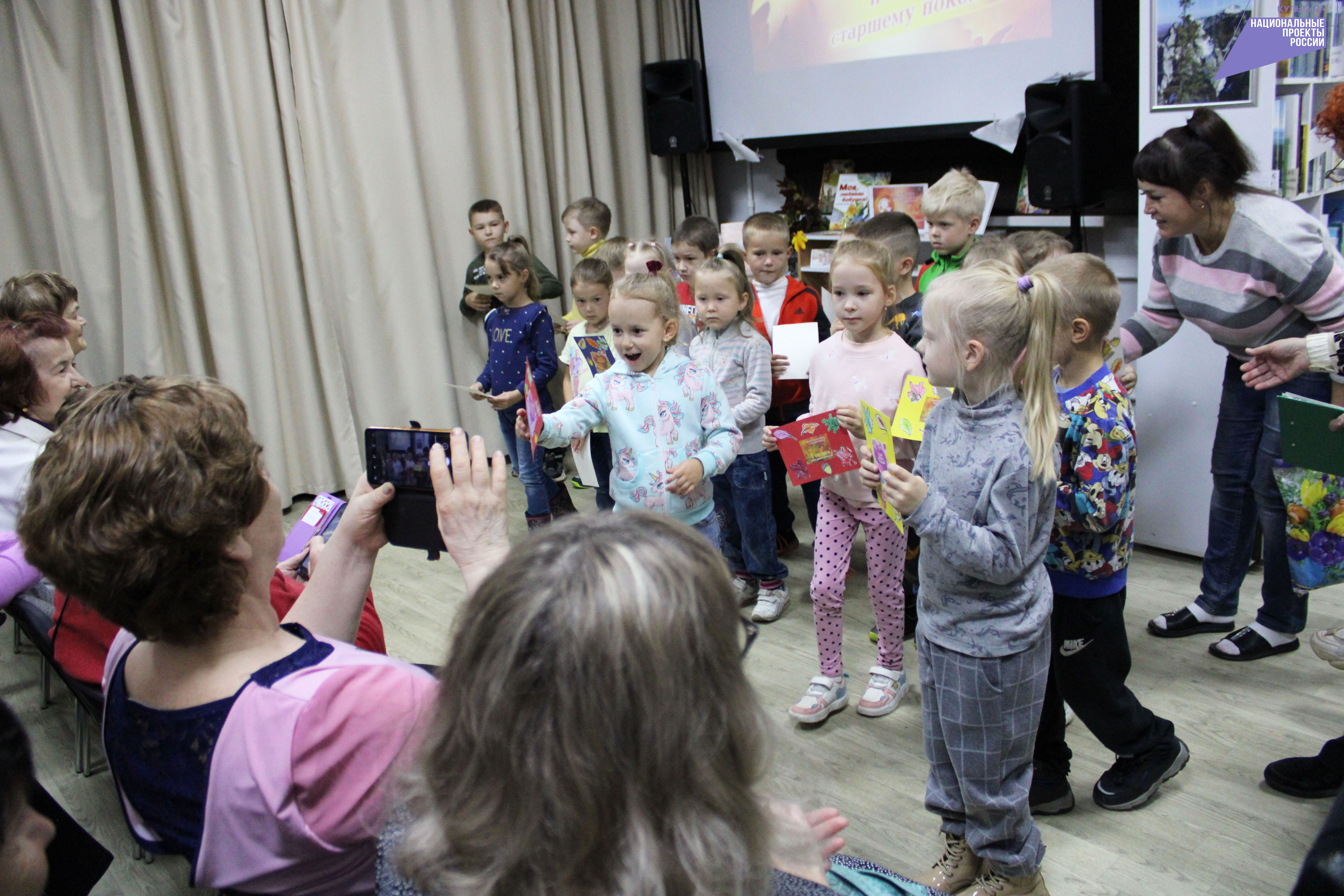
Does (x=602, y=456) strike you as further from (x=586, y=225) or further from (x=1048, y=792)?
(x=1048, y=792)

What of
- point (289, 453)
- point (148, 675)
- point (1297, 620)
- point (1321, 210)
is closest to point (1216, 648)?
point (1297, 620)

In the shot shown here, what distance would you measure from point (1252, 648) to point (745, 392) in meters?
1.66

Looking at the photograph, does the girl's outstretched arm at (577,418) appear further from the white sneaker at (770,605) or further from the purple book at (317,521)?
the white sneaker at (770,605)

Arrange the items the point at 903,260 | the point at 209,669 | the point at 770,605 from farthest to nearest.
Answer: the point at 770,605, the point at 903,260, the point at 209,669

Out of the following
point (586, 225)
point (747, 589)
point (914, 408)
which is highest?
point (586, 225)

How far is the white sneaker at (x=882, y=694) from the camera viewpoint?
252cm

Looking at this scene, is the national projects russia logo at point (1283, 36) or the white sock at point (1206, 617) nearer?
the national projects russia logo at point (1283, 36)

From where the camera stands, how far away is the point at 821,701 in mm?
2510

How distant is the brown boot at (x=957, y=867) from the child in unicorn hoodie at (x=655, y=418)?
1018mm

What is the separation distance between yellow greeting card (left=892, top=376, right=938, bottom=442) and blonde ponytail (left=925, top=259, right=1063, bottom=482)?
0.33m

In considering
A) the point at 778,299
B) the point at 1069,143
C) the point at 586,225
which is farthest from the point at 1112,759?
the point at 586,225

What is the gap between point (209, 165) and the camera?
4.10 meters

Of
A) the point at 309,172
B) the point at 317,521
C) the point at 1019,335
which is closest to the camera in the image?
the point at 1019,335

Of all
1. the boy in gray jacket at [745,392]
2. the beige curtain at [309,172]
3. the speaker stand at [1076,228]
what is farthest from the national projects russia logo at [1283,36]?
the beige curtain at [309,172]
